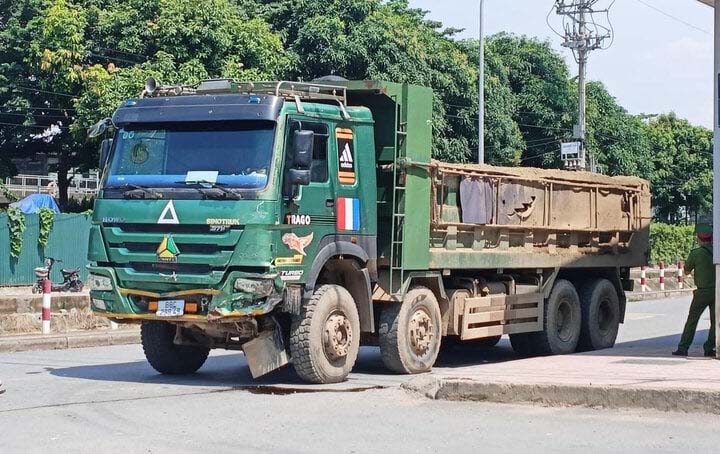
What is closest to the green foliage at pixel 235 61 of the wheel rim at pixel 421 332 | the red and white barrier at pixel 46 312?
the red and white barrier at pixel 46 312

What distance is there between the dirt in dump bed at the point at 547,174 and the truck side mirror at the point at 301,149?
241 centimetres

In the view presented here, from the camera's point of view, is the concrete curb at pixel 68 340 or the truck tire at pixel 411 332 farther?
the concrete curb at pixel 68 340

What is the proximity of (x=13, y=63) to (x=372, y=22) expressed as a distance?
12.8 meters

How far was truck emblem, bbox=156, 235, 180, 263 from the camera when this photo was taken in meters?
10.9

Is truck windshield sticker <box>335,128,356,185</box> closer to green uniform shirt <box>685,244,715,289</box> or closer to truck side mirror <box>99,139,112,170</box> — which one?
truck side mirror <box>99,139,112,170</box>

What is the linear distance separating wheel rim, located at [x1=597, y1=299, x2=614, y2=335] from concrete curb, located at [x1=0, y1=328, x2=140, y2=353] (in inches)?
301

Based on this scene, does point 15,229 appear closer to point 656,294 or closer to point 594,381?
point 656,294

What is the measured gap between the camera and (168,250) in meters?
10.9

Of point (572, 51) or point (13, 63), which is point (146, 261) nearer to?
point (13, 63)

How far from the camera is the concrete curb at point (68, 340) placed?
52.2ft

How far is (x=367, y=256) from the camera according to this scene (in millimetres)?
11938

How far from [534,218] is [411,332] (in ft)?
11.0

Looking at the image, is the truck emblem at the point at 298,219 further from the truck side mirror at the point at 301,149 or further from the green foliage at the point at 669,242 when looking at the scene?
the green foliage at the point at 669,242

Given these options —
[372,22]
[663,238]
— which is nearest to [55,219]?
[372,22]
